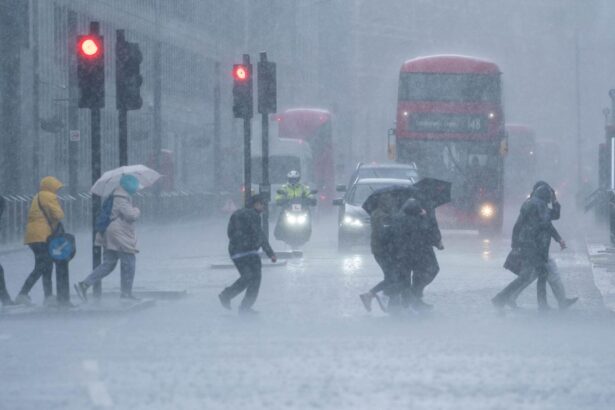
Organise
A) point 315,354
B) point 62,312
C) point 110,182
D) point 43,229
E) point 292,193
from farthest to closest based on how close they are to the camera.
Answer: point 292,193, point 110,182, point 43,229, point 62,312, point 315,354

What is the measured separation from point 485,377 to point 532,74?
355 feet

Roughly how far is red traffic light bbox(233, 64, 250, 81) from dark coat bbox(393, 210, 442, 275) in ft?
26.7

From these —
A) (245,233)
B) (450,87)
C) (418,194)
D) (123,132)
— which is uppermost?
(450,87)

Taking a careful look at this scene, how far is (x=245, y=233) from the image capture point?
16.2m

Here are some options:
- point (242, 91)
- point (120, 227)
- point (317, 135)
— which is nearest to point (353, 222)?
point (242, 91)

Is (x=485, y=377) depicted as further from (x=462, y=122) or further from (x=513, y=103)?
(x=513, y=103)

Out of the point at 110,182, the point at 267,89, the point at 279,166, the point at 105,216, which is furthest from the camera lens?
the point at 279,166

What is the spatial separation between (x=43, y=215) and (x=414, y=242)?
166 inches

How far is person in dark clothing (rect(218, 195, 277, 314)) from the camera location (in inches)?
632

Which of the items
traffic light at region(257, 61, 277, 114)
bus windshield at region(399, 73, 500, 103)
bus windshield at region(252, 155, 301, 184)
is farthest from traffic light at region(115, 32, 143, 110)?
bus windshield at region(252, 155, 301, 184)

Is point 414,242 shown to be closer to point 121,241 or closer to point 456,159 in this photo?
point 121,241

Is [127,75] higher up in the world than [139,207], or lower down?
higher up

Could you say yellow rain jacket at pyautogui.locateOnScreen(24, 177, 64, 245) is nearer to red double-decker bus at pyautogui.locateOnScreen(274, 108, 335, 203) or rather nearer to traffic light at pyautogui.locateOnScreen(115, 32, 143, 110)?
traffic light at pyautogui.locateOnScreen(115, 32, 143, 110)

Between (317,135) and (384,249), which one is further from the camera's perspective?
(317,135)
